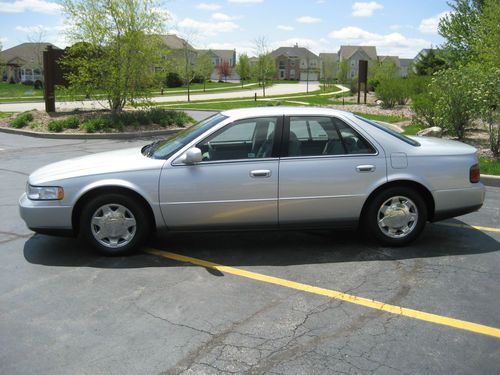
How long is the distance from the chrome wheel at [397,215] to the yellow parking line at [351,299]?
1.36 meters

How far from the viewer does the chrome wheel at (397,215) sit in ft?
17.8

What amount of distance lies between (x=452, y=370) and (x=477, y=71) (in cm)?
989

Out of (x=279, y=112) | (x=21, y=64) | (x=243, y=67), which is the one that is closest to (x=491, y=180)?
(x=279, y=112)

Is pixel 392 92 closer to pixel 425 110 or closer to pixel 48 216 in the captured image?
pixel 425 110

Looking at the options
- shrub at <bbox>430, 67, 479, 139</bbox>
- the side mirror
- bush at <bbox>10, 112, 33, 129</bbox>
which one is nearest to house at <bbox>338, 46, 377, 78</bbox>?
bush at <bbox>10, 112, 33, 129</bbox>

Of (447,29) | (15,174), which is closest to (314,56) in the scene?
(447,29)

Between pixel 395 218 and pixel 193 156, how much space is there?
89.2 inches

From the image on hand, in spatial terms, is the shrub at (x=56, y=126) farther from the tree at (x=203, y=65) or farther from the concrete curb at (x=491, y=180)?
the tree at (x=203, y=65)

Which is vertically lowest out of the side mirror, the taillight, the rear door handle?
the taillight

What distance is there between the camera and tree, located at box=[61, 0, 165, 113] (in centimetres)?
1672

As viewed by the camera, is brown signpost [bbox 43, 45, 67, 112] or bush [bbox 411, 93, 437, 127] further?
brown signpost [bbox 43, 45, 67, 112]

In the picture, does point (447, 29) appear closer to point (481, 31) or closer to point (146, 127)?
point (481, 31)

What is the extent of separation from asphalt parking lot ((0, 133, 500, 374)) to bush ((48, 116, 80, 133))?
10.6m

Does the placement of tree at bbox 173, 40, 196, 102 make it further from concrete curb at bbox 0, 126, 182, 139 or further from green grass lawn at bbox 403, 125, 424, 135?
green grass lawn at bbox 403, 125, 424, 135
